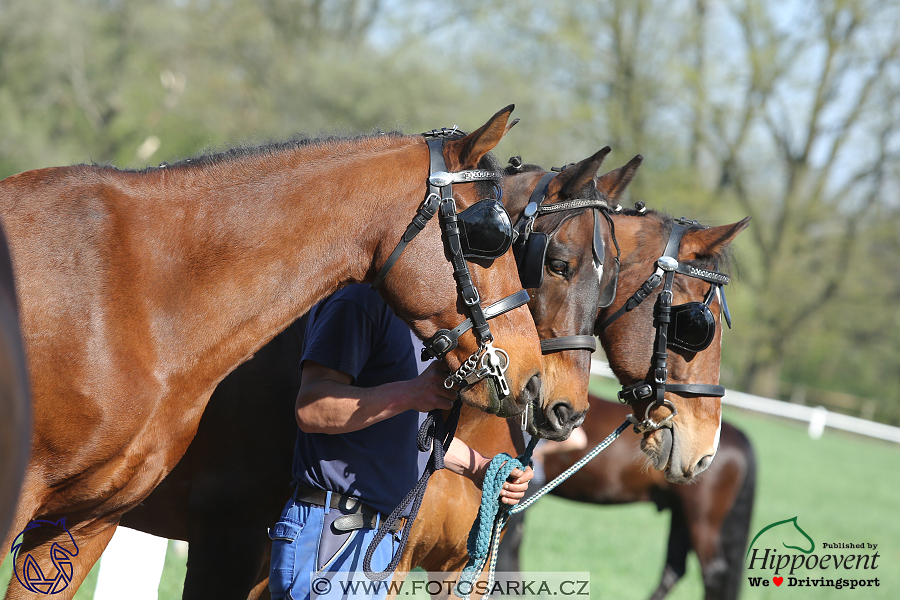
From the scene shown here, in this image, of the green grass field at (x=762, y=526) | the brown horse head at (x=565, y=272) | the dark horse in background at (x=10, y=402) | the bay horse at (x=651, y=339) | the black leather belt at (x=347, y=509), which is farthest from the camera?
the green grass field at (x=762, y=526)

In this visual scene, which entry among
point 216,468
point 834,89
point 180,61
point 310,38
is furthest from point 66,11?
point 834,89

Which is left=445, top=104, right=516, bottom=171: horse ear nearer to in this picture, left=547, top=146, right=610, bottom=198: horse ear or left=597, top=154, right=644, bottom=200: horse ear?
left=547, top=146, right=610, bottom=198: horse ear

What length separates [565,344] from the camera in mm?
2891

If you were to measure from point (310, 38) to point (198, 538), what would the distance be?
2500cm

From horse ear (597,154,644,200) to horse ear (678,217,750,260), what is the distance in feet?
1.65

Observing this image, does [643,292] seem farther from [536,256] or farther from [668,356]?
[536,256]

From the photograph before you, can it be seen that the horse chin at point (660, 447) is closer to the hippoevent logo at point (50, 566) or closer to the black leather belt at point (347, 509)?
the black leather belt at point (347, 509)

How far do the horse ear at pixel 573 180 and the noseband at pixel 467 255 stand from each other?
0.88 metres

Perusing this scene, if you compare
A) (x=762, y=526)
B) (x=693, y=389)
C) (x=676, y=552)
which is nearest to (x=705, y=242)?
(x=693, y=389)

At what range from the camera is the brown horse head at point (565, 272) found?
2801mm

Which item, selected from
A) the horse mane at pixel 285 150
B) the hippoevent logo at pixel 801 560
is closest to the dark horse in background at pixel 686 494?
the hippoevent logo at pixel 801 560

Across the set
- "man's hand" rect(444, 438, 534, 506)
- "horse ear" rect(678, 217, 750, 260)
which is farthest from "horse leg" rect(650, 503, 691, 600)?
"man's hand" rect(444, 438, 534, 506)

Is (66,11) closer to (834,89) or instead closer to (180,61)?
(180,61)

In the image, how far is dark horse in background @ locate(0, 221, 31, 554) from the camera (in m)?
1.15
